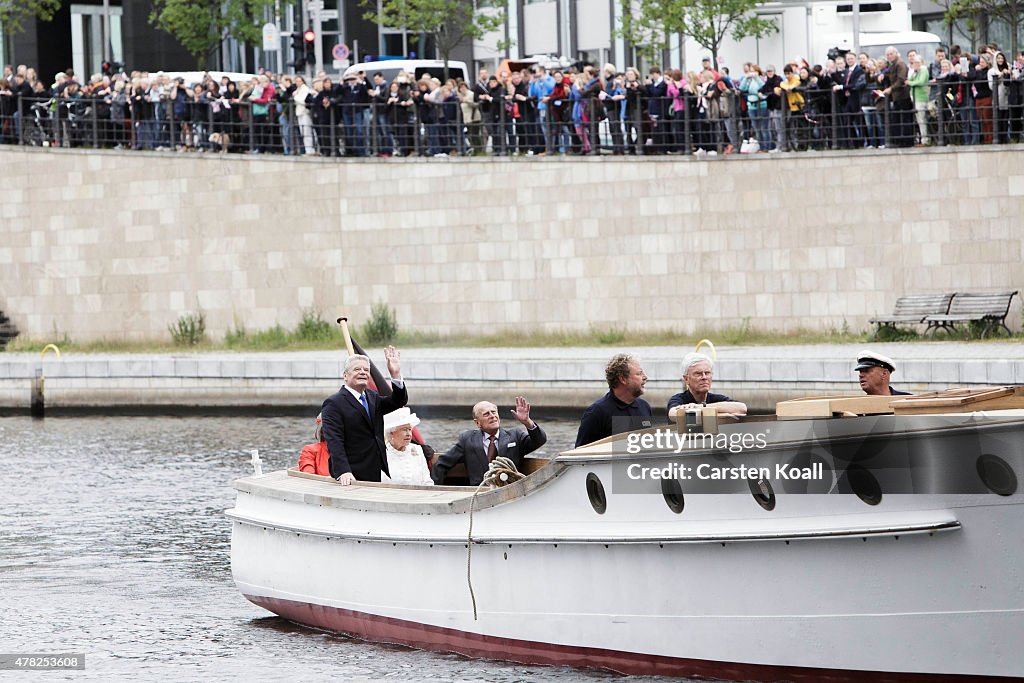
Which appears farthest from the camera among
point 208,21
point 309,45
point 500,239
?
point 208,21

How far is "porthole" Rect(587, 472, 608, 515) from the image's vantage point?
11.1m

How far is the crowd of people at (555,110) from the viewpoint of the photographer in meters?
29.3

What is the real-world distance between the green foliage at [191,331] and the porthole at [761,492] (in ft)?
92.9

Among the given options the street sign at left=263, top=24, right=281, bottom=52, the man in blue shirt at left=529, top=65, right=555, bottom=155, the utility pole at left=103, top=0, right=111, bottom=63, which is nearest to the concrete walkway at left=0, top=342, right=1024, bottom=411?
the man in blue shirt at left=529, top=65, right=555, bottom=155

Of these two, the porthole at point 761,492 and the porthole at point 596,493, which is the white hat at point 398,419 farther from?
the porthole at point 761,492

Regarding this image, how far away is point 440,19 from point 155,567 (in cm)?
3100

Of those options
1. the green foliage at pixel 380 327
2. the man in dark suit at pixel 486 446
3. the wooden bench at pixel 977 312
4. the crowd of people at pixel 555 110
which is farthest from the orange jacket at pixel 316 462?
the green foliage at pixel 380 327

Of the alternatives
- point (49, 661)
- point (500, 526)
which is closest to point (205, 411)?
point (49, 661)

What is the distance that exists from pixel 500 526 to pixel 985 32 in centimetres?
3361

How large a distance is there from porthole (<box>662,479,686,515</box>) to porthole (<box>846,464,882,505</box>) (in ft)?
3.45

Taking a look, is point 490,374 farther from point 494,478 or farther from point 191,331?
point 494,478

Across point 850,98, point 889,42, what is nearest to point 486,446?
point 850,98

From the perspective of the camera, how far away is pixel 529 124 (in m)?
33.5

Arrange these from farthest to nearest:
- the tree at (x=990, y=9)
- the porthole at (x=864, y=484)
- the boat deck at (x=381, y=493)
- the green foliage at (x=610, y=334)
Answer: the tree at (x=990, y=9) → the green foliage at (x=610, y=334) → the boat deck at (x=381, y=493) → the porthole at (x=864, y=484)
